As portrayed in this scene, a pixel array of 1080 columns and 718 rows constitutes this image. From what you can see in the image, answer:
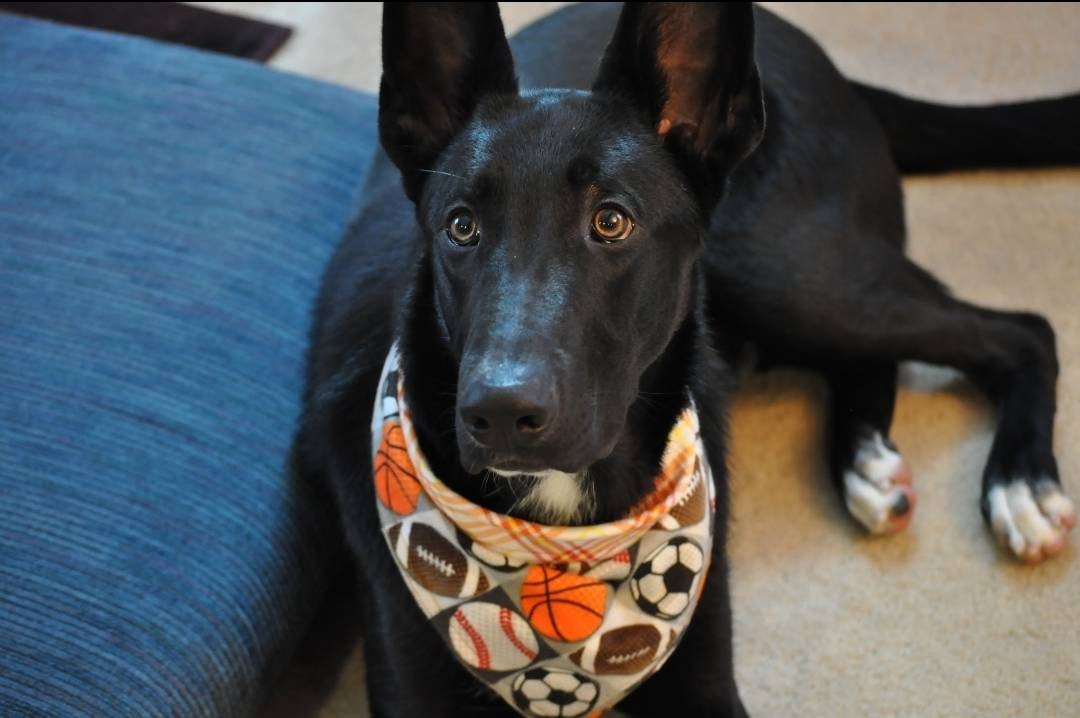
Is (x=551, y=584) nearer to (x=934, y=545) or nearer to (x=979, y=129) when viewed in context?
(x=934, y=545)

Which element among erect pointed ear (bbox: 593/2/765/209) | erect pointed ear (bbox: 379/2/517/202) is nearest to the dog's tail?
erect pointed ear (bbox: 593/2/765/209)

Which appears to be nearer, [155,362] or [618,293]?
[618,293]

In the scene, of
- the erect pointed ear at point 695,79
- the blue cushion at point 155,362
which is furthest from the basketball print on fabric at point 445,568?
the erect pointed ear at point 695,79

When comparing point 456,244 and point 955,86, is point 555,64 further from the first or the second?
point 955,86

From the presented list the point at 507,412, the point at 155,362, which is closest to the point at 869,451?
the point at 507,412

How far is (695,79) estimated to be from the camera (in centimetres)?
143

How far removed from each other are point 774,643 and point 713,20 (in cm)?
109

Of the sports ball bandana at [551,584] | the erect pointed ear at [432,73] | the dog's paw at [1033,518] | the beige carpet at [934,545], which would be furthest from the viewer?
the dog's paw at [1033,518]

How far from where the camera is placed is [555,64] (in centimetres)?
201

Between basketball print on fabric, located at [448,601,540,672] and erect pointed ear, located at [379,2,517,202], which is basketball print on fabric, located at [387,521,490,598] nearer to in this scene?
basketball print on fabric, located at [448,601,540,672]

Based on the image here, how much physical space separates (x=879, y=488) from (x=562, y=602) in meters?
0.79

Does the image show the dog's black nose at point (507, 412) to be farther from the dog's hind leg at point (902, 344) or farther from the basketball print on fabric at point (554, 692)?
the dog's hind leg at point (902, 344)

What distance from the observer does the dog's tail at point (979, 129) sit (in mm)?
2424

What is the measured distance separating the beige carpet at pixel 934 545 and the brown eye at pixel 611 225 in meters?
0.83
